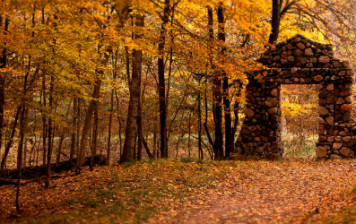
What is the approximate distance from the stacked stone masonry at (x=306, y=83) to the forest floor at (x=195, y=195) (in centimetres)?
127

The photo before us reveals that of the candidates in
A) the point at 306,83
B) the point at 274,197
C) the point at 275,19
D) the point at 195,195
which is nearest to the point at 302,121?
the point at 306,83

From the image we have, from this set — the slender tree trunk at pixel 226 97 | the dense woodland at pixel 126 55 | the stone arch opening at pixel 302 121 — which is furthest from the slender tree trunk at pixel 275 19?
the stone arch opening at pixel 302 121

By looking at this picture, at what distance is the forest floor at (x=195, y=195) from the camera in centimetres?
540

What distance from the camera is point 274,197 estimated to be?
22.7ft

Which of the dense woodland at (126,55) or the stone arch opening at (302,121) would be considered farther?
the stone arch opening at (302,121)

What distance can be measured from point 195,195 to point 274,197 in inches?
65.6

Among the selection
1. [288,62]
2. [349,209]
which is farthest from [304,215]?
[288,62]

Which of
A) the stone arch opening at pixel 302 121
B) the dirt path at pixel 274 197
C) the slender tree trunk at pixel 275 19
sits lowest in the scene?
the dirt path at pixel 274 197

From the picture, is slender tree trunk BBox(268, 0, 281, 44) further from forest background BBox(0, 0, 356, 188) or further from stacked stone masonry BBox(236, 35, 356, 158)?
stacked stone masonry BBox(236, 35, 356, 158)

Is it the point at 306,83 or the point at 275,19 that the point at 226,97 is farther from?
the point at 275,19

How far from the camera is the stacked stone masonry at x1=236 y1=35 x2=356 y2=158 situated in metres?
11.3

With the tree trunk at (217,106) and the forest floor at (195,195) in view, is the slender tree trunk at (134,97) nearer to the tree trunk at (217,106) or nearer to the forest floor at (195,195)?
the forest floor at (195,195)

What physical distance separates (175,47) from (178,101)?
5.45m

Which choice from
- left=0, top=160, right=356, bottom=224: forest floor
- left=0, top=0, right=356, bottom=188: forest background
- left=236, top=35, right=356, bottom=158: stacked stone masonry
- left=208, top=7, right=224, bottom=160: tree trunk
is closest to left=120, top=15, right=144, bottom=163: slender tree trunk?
left=0, top=0, right=356, bottom=188: forest background
